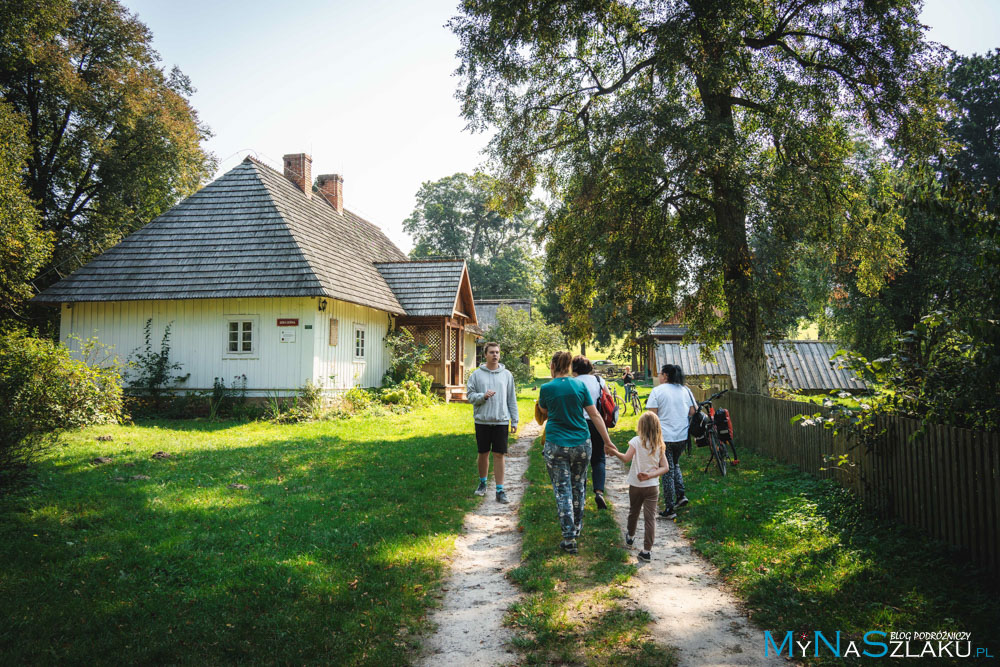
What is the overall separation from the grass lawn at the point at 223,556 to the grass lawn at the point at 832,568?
2820 mm

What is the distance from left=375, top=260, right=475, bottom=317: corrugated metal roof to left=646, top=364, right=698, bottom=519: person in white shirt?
14.3 metres

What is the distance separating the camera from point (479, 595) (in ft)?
15.7

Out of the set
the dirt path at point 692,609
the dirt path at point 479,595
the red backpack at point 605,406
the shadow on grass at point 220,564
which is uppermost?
the red backpack at point 605,406

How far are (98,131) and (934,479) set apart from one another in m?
28.2

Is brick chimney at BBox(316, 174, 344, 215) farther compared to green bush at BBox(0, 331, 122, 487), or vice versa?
brick chimney at BBox(316, 174, 344, 215)

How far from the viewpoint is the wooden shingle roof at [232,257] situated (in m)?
15.7

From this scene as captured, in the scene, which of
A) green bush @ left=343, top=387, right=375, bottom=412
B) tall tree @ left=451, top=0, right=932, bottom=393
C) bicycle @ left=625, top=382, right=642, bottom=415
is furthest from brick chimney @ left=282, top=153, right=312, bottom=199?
bicycle @ left=625, top=382, right=642, bottom=415

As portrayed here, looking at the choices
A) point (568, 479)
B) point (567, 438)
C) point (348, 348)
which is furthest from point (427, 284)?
point (568, 479)

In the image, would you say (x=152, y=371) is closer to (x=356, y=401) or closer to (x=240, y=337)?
(x=240, y=337)

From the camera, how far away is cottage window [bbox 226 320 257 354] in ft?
52.4

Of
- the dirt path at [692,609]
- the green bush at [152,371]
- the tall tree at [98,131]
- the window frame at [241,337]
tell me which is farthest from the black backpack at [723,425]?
the tall tree at [98,131]

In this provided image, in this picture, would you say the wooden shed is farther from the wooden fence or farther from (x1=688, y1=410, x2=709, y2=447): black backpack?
the wooden fence

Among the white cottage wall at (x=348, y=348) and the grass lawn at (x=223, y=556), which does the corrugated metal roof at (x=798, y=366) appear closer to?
the white cottage wall at (x=348, y=348)

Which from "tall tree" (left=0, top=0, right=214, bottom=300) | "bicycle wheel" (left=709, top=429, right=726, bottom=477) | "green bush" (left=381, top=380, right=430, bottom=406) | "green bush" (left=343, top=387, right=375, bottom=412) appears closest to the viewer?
"bicycle wheel" (left=709, top=429, right=726, bottom=477)
